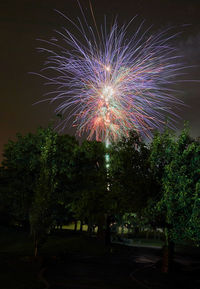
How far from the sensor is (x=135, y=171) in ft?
81.8

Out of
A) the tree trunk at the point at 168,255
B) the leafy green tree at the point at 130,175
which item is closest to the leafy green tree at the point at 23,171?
the leafy green tree at the point at 130,175

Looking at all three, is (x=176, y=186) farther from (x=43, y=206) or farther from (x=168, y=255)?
(x=43, y=206)

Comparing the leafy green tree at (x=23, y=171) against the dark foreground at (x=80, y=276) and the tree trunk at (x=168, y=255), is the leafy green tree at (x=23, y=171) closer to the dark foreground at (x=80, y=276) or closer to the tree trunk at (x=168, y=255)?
the dark foreground at (x=80, y=276)

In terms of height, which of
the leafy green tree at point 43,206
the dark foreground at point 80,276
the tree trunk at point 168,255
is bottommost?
the dark foreground at point 80,276

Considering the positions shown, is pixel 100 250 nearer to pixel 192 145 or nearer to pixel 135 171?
pixel 135 171

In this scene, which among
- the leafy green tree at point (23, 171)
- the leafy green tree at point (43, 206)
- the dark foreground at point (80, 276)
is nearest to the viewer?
the dark foreground at point (80, 276)

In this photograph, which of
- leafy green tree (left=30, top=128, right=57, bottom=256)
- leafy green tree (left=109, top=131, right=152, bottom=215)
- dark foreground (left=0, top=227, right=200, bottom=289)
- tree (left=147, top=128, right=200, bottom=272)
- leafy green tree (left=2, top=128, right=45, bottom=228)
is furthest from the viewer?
leafy green tree (left=2, top=128, right=45, bottom=228)

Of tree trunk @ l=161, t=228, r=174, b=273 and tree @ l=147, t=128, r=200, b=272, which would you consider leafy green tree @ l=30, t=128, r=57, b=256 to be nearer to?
tree @ l=147, t=128, r=200, b=272

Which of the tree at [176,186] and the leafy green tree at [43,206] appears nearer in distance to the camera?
the tree at [176,186]

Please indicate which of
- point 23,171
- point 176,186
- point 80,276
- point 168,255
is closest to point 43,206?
point 80,276

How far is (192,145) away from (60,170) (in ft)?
89.6

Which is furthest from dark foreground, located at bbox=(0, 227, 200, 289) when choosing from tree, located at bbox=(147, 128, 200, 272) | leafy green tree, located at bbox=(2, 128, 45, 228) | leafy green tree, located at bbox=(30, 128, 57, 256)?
leafy green tree, located at bbox=(2, 128, 45, 228)

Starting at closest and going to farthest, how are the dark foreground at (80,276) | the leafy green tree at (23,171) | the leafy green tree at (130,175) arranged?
the dark foreground at (80,276), the leafy green tree at (130,175), the leafy green tree at (23,171)

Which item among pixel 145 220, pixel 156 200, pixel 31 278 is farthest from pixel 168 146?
pixel 31 278
